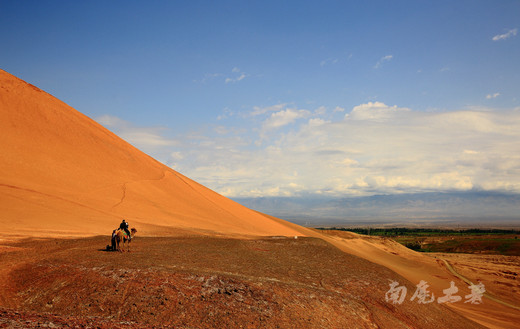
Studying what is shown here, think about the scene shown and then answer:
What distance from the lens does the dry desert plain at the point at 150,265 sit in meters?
9.35

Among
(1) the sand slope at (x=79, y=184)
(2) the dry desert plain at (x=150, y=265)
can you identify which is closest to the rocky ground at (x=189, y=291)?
(2) the dry desert plain at (x=150, y=265)

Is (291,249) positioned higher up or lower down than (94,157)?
lower down

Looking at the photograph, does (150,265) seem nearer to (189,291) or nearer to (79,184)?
(189,291)

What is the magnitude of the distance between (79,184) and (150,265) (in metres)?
16.9

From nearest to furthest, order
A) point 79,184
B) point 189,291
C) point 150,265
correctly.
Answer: point 189,291 → point 150,265 → point 79,184

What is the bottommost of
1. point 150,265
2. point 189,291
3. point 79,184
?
point 189,291

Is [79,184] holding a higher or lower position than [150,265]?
higher

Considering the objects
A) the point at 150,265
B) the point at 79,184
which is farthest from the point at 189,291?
the point at 79,184

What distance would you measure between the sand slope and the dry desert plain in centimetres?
13

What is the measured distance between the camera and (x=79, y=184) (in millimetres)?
25469

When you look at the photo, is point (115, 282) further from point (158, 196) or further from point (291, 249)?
point (158, 196)

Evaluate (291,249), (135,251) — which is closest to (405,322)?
(291,249)

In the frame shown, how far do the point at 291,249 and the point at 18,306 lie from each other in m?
11.8

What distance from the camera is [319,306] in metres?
10.3
